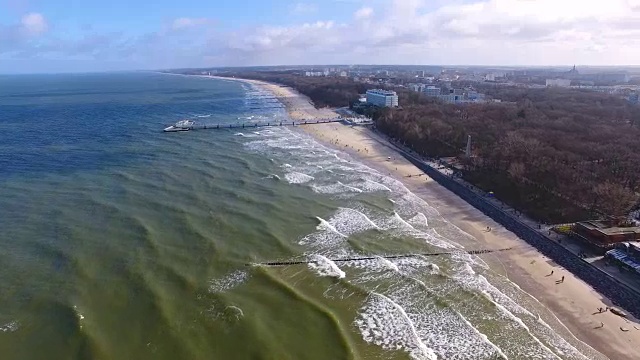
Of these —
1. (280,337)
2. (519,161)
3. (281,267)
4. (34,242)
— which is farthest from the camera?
(519,161)

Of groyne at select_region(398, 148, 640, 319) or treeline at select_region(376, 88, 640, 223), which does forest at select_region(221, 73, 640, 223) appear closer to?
treeline at select_region(376, 88, 640, 223)

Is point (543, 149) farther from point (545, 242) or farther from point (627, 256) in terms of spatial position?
point (627, 256)

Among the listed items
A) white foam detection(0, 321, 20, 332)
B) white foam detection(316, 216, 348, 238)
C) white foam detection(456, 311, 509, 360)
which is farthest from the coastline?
white foam detection(0, 321, 20, 332)

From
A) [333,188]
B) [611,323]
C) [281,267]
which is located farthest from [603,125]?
[281,267]

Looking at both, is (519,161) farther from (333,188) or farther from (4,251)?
(4,251)

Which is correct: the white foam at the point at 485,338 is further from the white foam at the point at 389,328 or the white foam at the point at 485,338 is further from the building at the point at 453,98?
the building at the point at 453,98

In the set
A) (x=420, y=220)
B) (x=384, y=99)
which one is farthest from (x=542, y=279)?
(x=384, y=99)
